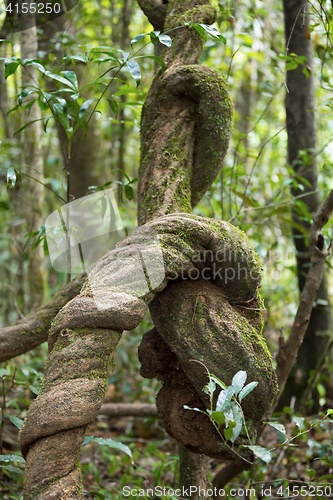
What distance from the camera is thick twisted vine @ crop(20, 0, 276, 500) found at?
42.5 inches

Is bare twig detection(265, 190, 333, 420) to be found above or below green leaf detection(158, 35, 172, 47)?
below

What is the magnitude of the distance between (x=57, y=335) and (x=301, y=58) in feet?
6.12

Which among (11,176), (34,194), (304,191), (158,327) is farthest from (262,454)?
(34,194)

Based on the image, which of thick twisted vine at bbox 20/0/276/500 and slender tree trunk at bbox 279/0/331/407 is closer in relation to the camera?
thick twisted vine at bbox 20/0/276/500

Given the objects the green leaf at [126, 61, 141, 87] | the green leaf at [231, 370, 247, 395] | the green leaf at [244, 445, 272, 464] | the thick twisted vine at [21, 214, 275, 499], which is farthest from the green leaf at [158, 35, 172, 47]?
the green leaf at [244, 445, 272, 464]

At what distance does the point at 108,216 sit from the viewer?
2057mm

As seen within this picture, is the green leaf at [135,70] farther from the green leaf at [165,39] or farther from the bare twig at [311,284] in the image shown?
the bare twig at [311,284]

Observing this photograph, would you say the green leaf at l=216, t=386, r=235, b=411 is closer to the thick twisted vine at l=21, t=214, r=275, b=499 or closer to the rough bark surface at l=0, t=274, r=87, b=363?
the thick twisted vine at l=21, t=214, r=275, b=499

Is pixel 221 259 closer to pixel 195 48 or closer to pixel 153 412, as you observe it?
pixel 195 48

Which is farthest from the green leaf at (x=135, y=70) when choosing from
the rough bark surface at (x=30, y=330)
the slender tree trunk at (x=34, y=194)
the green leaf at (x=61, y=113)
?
the slender tree trunk at (x=34, y=194)

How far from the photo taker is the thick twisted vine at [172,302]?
1.08 m

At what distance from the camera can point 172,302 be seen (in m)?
1.36

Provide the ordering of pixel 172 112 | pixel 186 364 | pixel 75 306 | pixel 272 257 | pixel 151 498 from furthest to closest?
pixel 272 257, pixel 151 498, pixel 172 112, pixel 186 364, pixel 75 306

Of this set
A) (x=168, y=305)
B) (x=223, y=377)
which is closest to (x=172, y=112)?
(x=168, y=305)
